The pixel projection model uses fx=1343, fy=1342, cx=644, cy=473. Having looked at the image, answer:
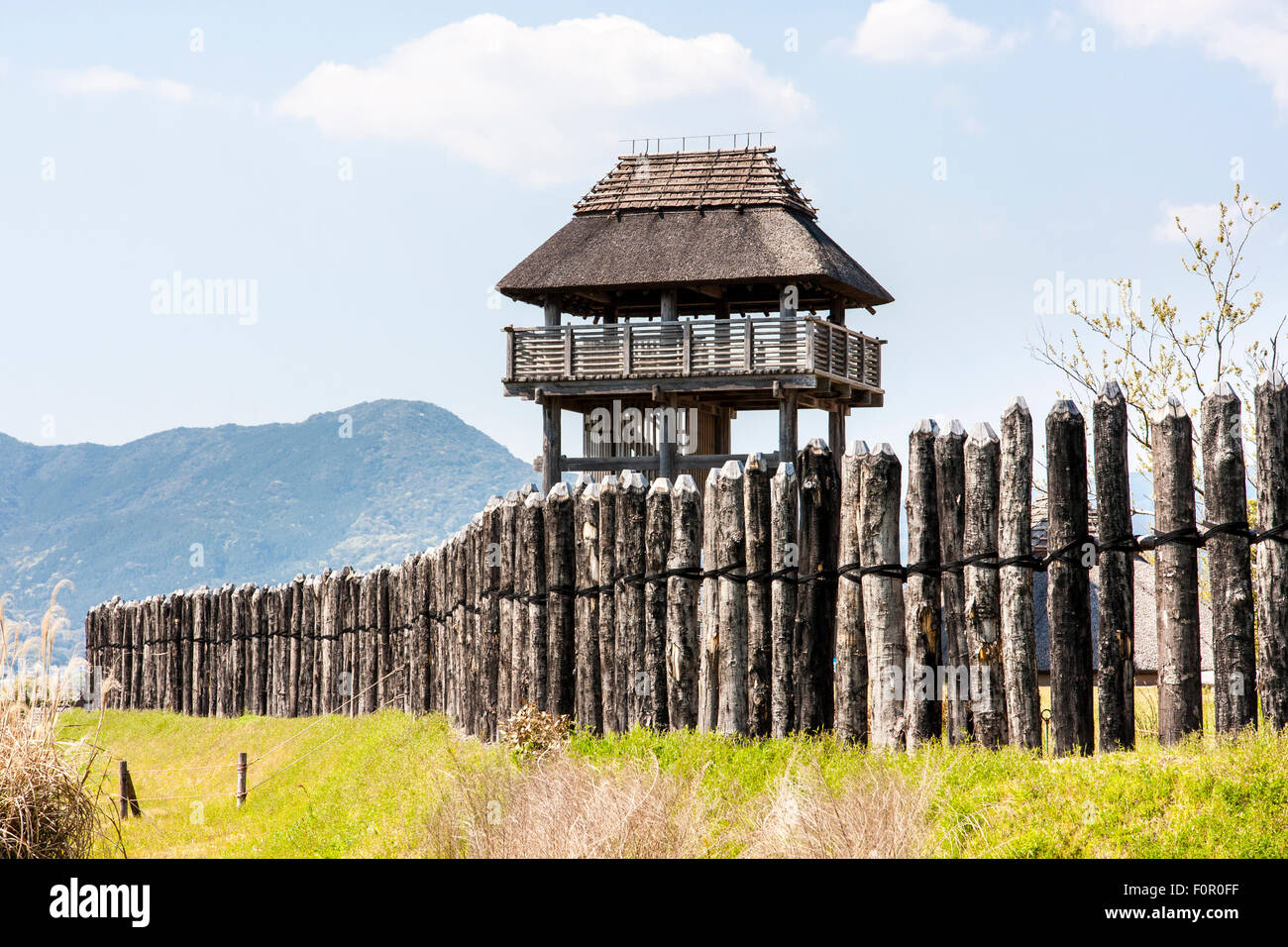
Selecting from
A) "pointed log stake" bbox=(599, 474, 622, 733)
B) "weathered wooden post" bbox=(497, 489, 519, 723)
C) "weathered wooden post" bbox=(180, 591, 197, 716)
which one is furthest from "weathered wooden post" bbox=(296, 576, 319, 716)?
"pointed log stake" bbox=(599, 474, 622, 733)

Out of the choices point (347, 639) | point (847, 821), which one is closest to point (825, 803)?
point (847, 821)

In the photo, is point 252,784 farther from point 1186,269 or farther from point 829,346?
point 829,346

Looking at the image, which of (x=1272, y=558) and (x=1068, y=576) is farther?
(x=1068, y=576)

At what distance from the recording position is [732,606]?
8828 millimetres

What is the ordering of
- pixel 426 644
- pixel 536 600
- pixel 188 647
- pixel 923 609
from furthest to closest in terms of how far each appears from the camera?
pixel 188 647 → pixel 426 644 → pixel 536 600 → pixel 923 609

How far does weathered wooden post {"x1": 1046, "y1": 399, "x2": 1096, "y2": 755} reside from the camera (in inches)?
304

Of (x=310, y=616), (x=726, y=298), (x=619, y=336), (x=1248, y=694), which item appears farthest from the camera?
(x=726, y=298)

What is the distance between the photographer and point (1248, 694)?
7469 millimetres

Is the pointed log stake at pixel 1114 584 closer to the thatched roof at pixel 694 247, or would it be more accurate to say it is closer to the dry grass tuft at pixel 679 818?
the dry grass tuft at pixel 679 818

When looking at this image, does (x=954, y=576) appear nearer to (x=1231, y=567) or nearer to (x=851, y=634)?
(x=851, y=634)

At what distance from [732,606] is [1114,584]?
2409mm

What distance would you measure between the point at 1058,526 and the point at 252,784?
36.5ft
